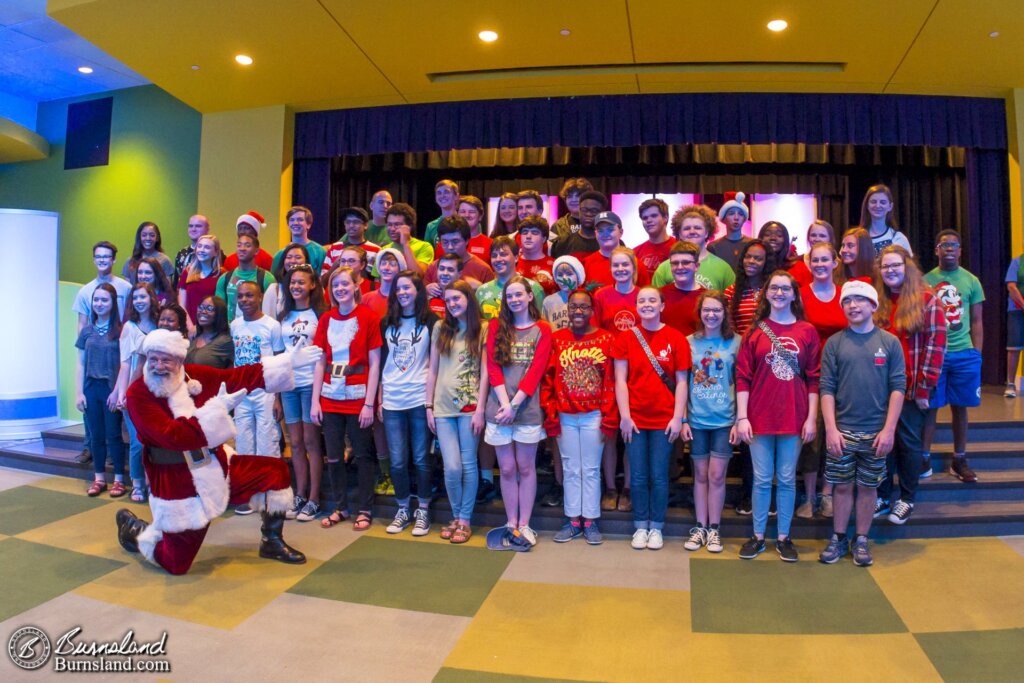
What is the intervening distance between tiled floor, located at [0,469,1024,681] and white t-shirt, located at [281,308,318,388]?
3.28 ft

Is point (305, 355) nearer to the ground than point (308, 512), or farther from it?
farther from it

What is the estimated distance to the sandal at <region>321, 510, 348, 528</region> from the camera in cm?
418

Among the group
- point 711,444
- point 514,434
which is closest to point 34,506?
point 514,434

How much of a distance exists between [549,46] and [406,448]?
4.62 metres

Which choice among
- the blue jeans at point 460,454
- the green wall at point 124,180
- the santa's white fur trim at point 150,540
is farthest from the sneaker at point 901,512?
the green wall at point 124,180

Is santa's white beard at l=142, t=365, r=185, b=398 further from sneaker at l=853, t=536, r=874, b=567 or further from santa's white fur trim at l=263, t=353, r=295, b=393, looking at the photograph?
sneaker at l=853, t=536, r=874, b=567

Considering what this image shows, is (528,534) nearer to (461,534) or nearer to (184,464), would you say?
(461,534)

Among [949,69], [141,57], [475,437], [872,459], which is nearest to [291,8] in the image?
[141,57]

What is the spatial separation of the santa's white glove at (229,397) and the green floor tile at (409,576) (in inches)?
39.8

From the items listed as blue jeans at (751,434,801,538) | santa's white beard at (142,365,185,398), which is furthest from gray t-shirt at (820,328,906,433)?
santa's white beard at (142,365,185,398)

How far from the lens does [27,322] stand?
6.68 m

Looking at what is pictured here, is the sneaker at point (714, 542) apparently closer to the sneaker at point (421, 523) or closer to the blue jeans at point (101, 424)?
the sneaker at point (421, 523)

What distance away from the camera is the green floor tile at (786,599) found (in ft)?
9.52

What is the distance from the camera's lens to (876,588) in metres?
3.28
